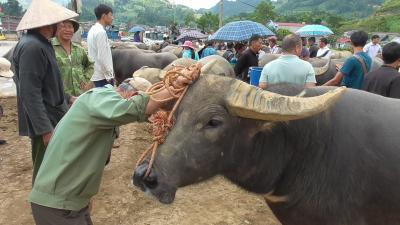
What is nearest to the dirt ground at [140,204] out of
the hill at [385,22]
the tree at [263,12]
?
the hill at [385,22]

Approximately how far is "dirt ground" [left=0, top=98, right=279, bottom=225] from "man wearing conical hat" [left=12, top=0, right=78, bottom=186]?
1002 mm

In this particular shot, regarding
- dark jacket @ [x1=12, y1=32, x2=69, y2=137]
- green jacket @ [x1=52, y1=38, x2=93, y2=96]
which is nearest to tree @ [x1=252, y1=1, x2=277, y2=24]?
green jacket @ [x1=52, y1=38, x2=93, y2=96]

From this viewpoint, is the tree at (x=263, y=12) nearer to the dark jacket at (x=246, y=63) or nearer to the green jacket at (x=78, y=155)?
the dark jacket at (x=246, y=63)

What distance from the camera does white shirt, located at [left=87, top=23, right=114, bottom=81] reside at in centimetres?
477

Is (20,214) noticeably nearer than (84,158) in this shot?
No

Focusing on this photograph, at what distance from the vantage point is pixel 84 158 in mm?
1993

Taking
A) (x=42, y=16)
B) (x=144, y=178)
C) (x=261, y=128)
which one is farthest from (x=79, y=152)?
(x=42, y=16)

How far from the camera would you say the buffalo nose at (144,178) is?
70.6 inches

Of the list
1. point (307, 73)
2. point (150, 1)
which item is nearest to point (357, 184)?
point (307, 73)

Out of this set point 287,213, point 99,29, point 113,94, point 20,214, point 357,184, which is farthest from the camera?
point 99,29

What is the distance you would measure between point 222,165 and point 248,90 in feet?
1.34

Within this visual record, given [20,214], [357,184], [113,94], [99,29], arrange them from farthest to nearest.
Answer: [99,29], [20,214], [357,184], [113,94]

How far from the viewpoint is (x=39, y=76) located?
8.91ft

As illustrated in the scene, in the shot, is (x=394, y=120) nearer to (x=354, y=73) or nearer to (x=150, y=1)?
(x=354, y=73)
